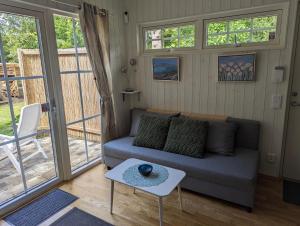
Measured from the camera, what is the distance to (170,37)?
2.92 m

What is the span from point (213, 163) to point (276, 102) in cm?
102

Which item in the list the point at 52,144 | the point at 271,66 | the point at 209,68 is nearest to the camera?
the point at 271,66

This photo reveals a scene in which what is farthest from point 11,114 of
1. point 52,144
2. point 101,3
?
point 101,3

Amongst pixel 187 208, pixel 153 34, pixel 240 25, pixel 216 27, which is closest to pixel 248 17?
pixel 240 25

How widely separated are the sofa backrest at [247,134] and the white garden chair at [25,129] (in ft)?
7.52

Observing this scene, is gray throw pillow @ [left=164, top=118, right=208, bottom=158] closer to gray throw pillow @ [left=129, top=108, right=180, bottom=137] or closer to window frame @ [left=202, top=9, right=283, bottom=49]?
gray throw pillow @ [left=129, top=108, right=180, bottom=137]

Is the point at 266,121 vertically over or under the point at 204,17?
under

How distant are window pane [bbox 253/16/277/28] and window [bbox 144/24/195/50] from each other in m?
0.73

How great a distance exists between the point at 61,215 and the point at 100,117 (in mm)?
1339

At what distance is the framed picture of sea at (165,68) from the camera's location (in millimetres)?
2891

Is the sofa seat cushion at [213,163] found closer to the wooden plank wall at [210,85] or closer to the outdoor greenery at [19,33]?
the wooden plank wall at [210,85]

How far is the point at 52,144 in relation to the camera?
252 cm

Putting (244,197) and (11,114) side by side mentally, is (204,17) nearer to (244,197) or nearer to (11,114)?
(244,197)

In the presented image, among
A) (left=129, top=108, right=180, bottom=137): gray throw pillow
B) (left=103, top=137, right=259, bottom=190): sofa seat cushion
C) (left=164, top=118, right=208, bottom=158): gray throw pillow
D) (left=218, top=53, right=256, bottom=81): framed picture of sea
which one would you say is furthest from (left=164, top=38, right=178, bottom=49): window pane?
(left=103, top=137, right=259, bottom=190): sofa seat cushion
